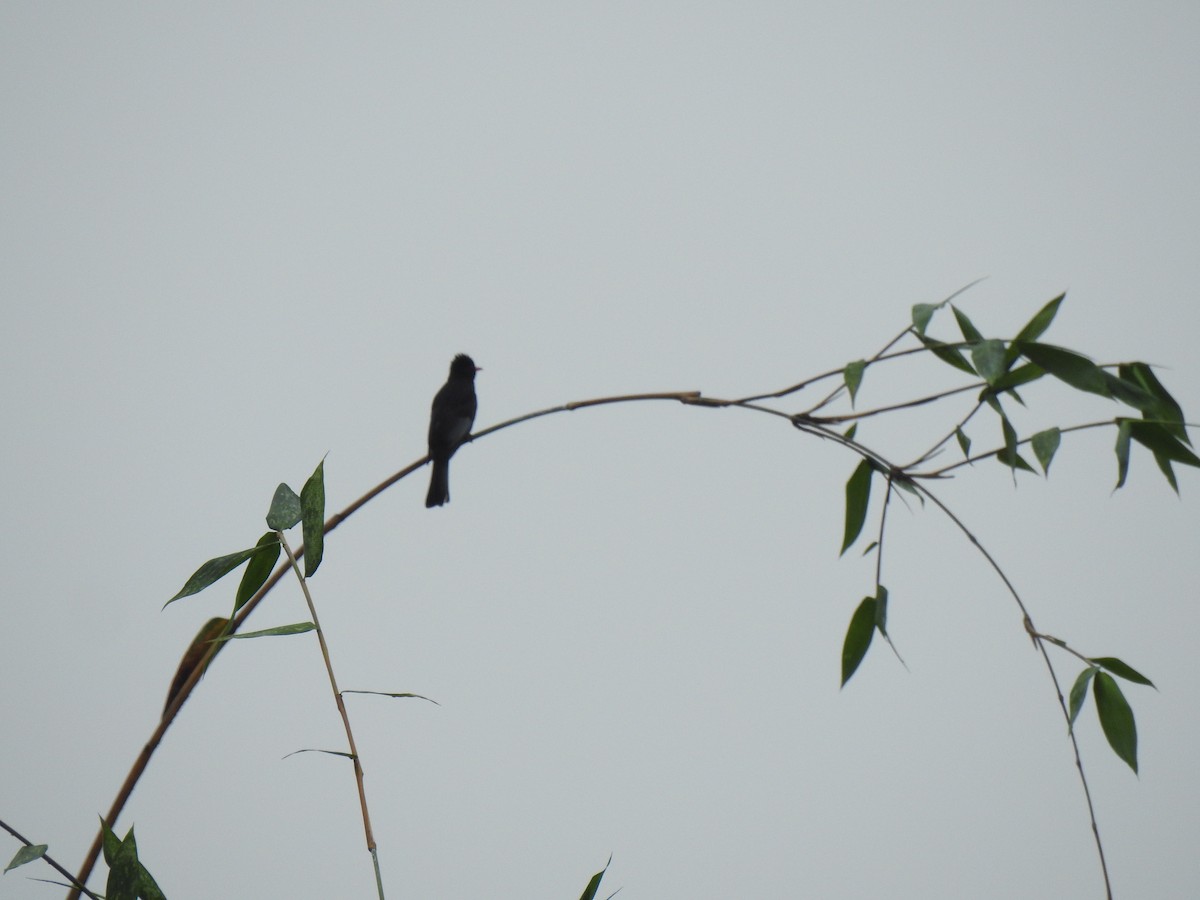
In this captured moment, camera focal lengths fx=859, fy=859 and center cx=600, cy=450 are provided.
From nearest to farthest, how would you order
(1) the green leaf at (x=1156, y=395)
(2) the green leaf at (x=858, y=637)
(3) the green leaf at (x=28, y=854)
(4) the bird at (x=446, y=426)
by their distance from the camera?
(3) the green leaf at (x=28, y=854), (1) the green leaf at (x=1156, y=395), (2) the green leaf at (x=858, y=637), (4) the bird at (x=446, y=426)

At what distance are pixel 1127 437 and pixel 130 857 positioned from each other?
0.82m

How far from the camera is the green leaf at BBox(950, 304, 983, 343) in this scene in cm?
67

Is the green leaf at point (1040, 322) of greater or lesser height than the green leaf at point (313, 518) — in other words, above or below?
above

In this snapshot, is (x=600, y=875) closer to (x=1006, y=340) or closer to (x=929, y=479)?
(x=929, y=479)

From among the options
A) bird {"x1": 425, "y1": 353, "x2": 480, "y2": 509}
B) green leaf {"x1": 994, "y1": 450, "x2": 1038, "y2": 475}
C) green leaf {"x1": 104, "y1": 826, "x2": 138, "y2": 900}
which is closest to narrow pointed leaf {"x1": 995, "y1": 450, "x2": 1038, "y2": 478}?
green leaf {"x1": 994, "y1": 450, "x2": 1038, "y2": 475}

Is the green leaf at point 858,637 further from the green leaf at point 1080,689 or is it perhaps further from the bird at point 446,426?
the bird at point 446,426

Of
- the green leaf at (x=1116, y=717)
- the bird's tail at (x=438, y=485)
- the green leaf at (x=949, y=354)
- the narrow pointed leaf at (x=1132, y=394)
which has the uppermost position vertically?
the bird's tail at (x=438, y=485)

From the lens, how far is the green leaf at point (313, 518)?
0.66 metres

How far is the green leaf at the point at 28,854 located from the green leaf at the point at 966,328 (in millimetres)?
735

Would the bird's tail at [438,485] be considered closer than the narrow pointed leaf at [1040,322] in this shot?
No

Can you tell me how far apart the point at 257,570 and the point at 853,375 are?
51cm

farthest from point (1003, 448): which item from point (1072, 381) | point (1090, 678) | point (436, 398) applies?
point (436, 398)

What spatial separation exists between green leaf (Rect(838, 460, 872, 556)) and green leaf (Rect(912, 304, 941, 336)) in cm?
13

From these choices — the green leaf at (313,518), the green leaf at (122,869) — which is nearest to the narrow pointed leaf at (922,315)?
the green leaf at (313,518)
